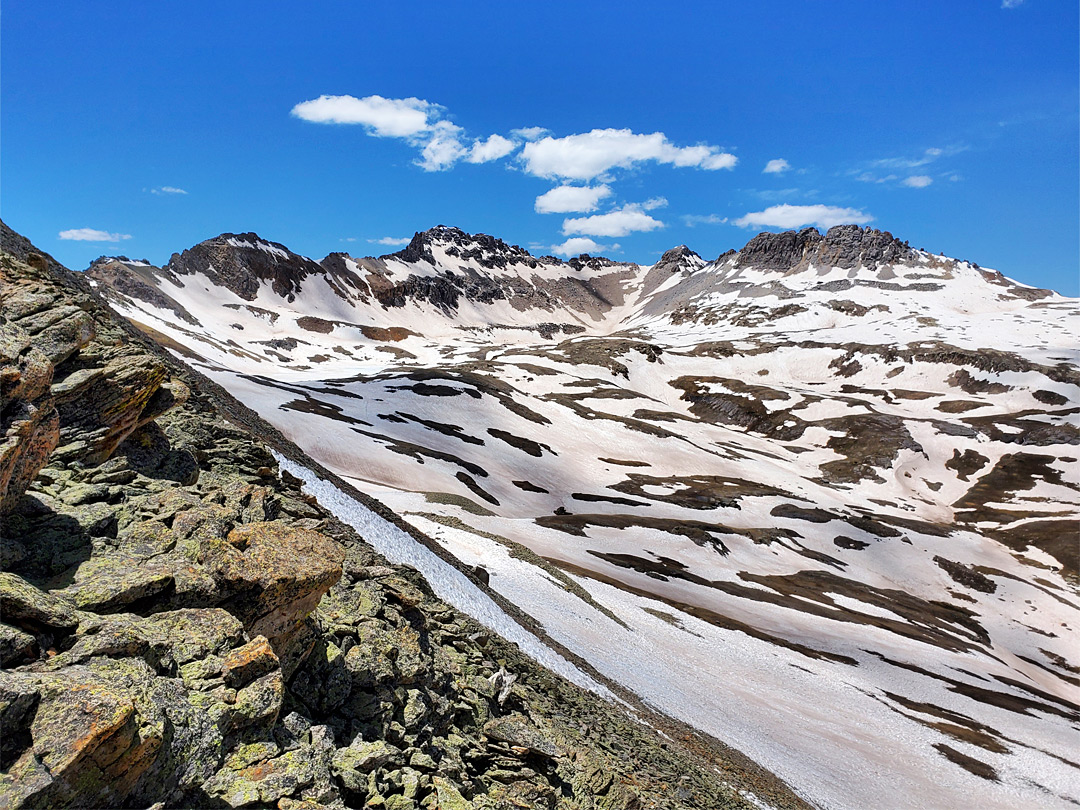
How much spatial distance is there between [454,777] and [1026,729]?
44.5m

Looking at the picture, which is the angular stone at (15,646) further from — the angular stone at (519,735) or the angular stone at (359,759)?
the angular stone at (519,735)

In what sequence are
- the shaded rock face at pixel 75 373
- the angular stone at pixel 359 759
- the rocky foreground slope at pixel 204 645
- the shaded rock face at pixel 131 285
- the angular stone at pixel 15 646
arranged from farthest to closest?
1. the shaded rock face at pixel 131 285
2. the shaded rock face at pixel 75 373
3. the angular stone at pixel 359 759
4. the rocky foreground slope at pixel 204 645
5. the angular stone at pixel 15 646

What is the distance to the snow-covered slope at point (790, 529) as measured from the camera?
94.6ft

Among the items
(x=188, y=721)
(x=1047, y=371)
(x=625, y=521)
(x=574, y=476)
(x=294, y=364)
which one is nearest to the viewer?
(x=188, y=721)

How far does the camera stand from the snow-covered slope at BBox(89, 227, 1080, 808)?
94.6ft

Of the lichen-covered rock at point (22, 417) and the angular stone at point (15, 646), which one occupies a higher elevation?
the lichen-covered rock at point (22, 417)

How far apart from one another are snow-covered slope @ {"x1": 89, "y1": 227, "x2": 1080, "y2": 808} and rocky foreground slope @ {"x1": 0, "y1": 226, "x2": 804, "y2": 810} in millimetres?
13368

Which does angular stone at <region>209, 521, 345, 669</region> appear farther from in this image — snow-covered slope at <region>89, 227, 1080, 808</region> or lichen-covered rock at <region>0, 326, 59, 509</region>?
snow-covered slope at <region>89, 227, 1080, 808</region>

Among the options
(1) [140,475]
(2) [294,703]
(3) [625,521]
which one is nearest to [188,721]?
(2) [294,703]

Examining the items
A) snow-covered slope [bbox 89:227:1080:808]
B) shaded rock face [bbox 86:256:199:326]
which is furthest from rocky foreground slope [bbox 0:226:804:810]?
shaded rock face [bbox 86:256:199:326]

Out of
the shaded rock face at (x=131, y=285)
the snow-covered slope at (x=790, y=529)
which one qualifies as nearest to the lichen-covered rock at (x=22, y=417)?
the snow-covered slope at (x=790, y=529)

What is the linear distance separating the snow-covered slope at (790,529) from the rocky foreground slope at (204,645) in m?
13.4

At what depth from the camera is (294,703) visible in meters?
9.34

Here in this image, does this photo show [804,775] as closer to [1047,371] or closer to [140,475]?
[140,475]
